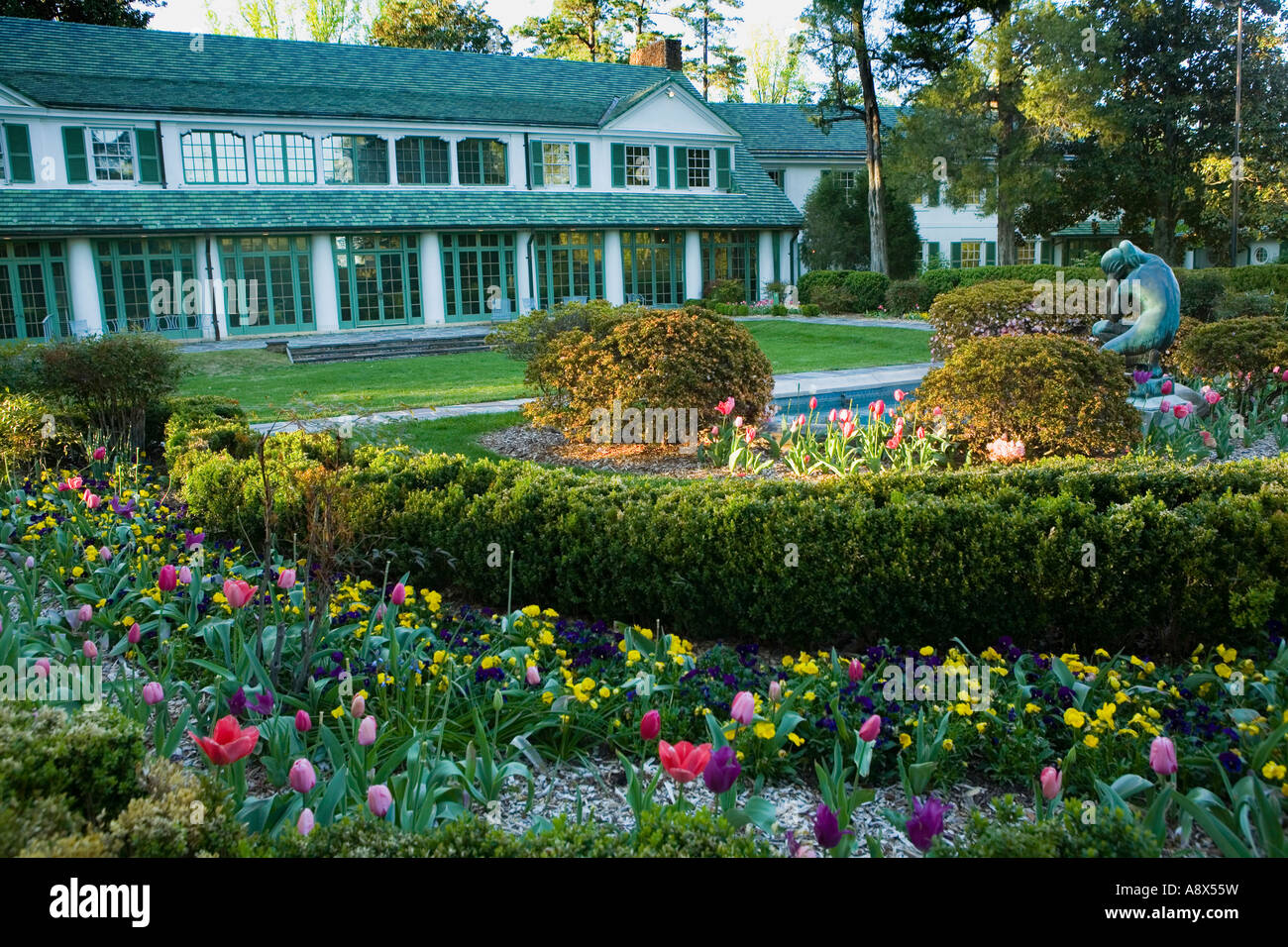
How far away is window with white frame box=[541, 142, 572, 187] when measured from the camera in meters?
28.9

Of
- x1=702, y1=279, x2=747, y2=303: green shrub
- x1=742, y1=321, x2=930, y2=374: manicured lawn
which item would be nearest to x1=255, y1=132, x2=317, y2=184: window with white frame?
x1=702, y1=279, x2=747, y2=303: green shrub

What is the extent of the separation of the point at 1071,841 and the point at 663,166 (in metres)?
29.8

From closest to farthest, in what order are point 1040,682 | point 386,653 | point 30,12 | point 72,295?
point 1040,682 → point 386,653 → point 72,295 → point 30,12

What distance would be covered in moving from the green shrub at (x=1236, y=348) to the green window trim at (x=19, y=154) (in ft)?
77.3

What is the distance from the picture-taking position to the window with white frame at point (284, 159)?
25.1 meters

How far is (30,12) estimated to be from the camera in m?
32.1

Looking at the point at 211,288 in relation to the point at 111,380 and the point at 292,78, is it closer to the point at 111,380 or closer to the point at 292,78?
the point at 292,78

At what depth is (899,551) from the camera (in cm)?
518

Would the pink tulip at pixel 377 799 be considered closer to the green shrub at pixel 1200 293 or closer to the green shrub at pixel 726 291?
the green shrub at pixel 1200 293

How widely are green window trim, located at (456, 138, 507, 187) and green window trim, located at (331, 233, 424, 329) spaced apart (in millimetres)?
2773

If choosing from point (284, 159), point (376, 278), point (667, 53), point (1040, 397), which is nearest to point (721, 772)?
point (1040, 397)
